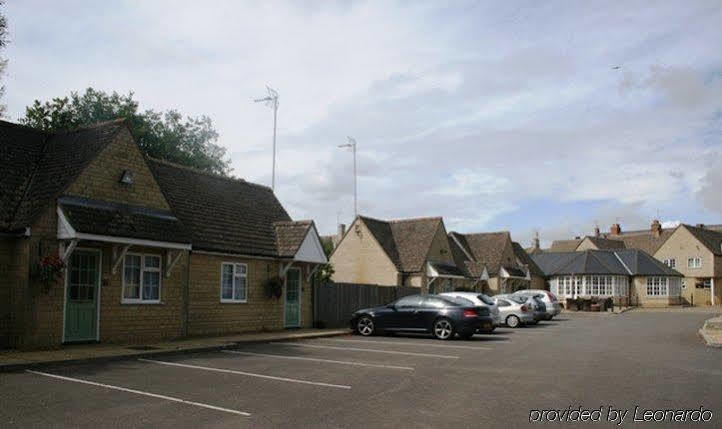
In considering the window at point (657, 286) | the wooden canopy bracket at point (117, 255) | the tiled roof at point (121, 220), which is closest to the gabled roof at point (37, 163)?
the tiled roof at point (121, 220)

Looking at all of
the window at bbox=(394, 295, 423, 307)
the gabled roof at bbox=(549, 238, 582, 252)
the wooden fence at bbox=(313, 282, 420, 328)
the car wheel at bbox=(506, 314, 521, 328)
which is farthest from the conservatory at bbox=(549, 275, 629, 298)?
the window at bbox=(394, 295, 423, 307)

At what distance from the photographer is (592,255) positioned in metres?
63.8

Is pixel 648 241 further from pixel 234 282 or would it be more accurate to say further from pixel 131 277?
pixel 131 277

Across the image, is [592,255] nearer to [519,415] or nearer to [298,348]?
[298,348]

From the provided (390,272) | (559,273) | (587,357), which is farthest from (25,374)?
(559,273)

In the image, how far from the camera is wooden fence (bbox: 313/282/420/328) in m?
25.7

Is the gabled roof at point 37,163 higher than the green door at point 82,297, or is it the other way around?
the gabled roof at point 37,163

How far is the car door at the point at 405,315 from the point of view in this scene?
2151 centimetres

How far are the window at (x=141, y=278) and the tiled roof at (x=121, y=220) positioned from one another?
90 centimetres

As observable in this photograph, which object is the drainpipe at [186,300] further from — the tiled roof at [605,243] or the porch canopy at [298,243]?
the tiled roof at [605,243]

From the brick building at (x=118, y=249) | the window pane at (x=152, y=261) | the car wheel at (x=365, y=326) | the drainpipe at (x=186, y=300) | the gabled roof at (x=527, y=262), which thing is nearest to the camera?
the brick building at (x=118, y=249)

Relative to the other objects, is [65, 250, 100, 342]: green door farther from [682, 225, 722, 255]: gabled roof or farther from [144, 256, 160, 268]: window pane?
[682, 225, 722, 255]: gabled roof

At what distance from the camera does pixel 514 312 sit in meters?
28.3

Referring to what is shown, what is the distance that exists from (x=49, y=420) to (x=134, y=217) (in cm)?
1004
